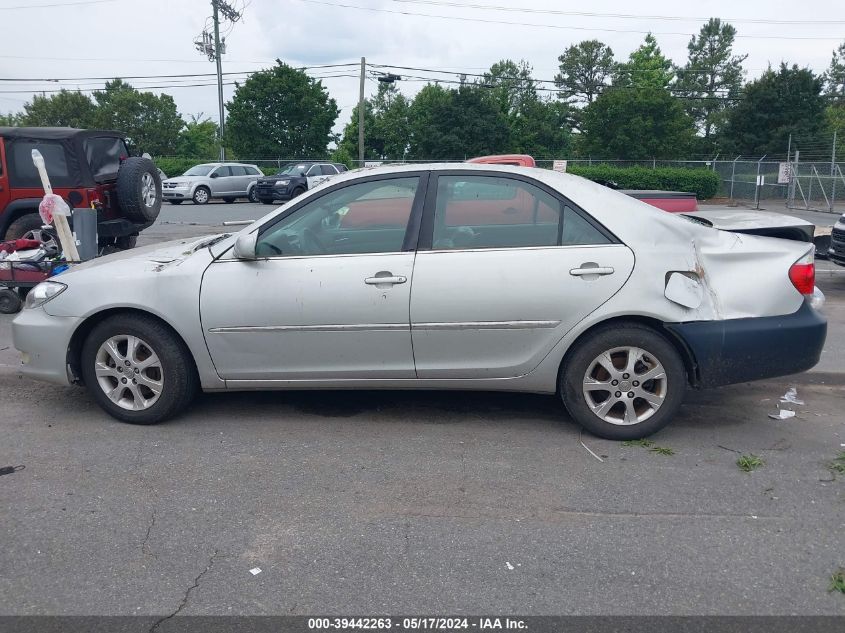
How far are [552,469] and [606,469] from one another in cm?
30

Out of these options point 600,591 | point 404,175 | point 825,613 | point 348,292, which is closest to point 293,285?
point 348,292

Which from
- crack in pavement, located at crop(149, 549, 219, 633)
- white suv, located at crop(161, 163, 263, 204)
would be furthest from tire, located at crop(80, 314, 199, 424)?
white suv, located at crop(161, 163, 263, 204)

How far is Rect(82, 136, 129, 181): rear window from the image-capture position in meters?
10.9

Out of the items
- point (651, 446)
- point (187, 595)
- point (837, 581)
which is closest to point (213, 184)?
point (651, 446)

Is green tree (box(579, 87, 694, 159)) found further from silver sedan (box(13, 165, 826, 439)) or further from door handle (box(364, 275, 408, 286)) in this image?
door handle (box(364, 275, 408, 286))

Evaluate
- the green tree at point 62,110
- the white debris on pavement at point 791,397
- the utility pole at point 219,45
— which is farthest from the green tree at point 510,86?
the white debris on pavement at point 791,397

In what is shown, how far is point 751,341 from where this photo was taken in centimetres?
461

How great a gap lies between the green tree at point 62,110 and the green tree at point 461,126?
30.5 metres

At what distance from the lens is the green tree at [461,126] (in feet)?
154

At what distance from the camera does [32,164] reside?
10586 mm

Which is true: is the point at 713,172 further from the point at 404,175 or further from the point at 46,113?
the point at 46,113

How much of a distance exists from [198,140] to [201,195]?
4789 cm

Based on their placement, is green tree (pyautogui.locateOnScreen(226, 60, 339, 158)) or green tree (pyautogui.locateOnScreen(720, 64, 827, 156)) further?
green tree (pyautogui.locateOnScreen(720, 64, 827, 156))

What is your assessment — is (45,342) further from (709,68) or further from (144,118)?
(709,68)
